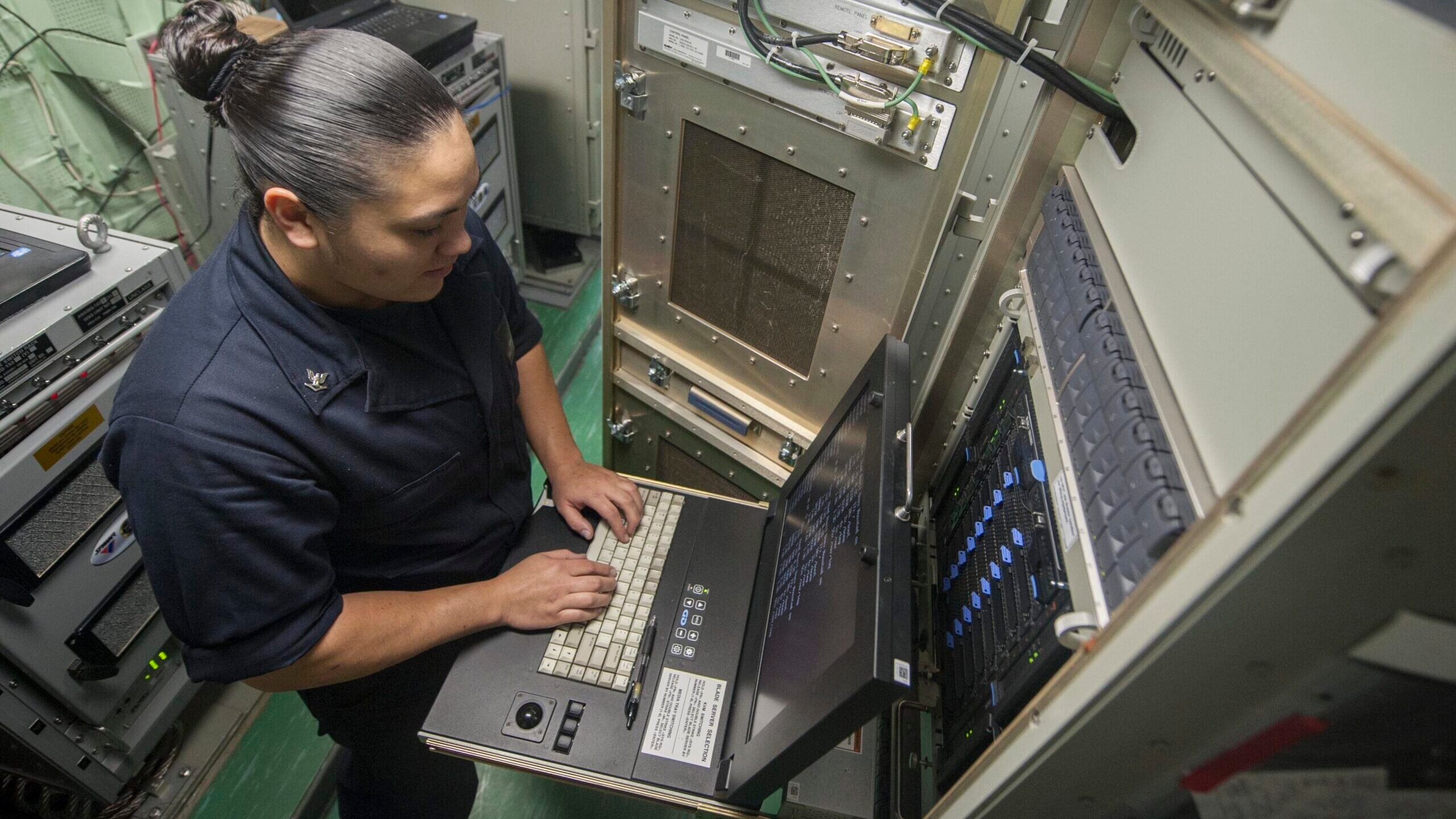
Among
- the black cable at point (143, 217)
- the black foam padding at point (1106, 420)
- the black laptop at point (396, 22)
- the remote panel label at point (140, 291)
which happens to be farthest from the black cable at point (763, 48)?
the black cable at point (143, 217)

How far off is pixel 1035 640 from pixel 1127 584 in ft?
0.59

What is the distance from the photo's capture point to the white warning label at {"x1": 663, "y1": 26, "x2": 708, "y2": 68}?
1.27 metres

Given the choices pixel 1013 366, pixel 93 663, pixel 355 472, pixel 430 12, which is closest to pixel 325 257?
pixel 355 472

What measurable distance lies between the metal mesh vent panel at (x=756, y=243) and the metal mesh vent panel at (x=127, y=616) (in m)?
1.45

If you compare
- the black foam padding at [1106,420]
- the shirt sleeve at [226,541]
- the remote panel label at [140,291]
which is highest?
the black foam padding at [1106,420]

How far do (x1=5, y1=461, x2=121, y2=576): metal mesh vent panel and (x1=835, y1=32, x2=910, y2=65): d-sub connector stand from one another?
5.27ft

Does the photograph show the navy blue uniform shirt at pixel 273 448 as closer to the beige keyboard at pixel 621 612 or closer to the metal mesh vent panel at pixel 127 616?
the beige keyboard at pixel 621 612

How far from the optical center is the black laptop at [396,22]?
Result: 224 centimetres

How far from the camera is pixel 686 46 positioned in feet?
4.22

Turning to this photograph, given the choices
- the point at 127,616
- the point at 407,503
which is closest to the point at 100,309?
the point at 127,616

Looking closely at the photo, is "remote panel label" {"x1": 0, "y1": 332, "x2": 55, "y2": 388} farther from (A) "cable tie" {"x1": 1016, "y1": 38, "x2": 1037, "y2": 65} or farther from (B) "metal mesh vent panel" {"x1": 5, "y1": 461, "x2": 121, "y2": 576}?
(A) "cable tie" {"x1": 1016, "y1": 38, "x2": 1037, "y2": 65}

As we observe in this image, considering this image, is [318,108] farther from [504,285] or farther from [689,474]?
[689,474]

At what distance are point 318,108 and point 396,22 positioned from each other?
1994 mm

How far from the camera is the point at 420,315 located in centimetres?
111
